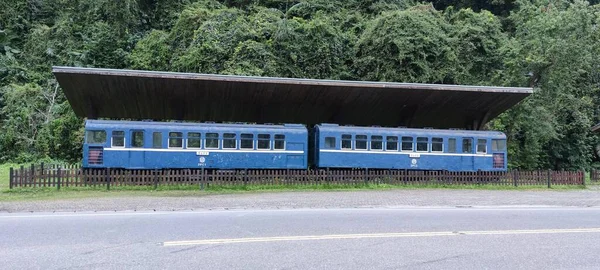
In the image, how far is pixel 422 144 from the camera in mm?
21781

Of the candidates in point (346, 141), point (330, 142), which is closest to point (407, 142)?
point (346, 141)

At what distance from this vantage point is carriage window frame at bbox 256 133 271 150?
20.3 m

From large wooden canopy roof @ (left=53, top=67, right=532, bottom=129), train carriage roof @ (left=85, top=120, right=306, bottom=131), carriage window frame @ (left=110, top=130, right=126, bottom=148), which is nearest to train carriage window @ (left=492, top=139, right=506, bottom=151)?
large wooden canopy roof @ (left=53, top=67, right=532, bottom=129)

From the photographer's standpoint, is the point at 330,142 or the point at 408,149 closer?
the point at 330,142

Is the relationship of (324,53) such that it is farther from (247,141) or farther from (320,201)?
(320,201)

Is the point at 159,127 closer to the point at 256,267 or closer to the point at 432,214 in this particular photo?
the point at 432,214

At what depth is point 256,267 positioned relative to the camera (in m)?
5.93

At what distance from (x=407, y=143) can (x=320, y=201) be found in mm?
8883

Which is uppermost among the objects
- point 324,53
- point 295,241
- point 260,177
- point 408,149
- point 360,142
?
point 324,53

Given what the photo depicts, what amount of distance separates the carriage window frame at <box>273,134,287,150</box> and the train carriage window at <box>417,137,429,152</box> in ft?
20.4

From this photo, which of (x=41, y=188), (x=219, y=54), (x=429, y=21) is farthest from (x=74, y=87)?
(x=429, y=21)

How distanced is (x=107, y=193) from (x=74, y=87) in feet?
20.3

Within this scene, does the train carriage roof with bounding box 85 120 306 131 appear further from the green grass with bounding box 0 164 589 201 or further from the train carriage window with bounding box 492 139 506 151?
the train carriage window with bounding box 492 139 506 151

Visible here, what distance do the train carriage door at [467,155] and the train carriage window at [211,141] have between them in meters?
11.3
